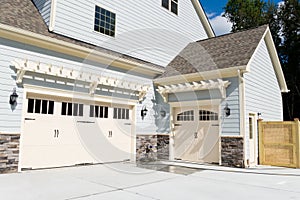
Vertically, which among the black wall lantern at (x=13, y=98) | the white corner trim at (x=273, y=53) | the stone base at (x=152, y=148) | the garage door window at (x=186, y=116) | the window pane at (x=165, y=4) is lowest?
the stone base at (x=152, y=148)

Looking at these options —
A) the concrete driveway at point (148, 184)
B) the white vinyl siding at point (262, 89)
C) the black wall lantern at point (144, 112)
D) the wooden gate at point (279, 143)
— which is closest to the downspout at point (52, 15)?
the black wall lantern at point (144, 112)

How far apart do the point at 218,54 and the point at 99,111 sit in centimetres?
534

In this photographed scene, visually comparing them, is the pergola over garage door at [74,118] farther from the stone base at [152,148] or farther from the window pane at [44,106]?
the stone base at [152,148]

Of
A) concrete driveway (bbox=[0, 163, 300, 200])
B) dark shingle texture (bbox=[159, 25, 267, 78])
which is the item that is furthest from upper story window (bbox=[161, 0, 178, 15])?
concrete driveway (bbox=[0, 163, 300, 200])

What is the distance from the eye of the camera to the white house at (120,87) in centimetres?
722

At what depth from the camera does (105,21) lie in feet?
33.7

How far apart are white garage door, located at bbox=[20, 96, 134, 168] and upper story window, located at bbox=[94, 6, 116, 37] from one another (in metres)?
3.07

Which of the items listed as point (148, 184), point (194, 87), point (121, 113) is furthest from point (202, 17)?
point (148, 184)

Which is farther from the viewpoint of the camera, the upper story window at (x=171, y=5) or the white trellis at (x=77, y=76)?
the upper story window at (x=171, y=5)

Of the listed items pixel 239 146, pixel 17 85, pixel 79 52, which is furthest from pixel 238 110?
pixel 17 85

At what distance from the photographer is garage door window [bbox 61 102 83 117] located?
8.10 meters

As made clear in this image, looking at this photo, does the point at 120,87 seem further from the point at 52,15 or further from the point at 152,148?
the point at 52,15

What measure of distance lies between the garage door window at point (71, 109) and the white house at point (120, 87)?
0.11ft

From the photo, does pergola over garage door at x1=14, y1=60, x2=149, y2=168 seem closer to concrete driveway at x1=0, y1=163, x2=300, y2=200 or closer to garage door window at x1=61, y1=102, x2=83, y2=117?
garage door window at x1=61, y1=102, x2=83, y2=117
